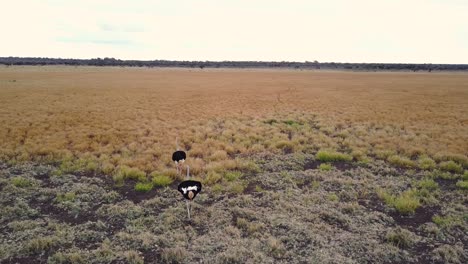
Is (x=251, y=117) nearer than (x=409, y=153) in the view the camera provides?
No

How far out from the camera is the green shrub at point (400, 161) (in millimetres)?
12384

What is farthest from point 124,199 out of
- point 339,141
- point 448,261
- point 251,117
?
point 251,117

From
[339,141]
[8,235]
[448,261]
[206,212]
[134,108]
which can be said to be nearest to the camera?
[448,261]

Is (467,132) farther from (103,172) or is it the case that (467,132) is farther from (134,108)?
(134,108)

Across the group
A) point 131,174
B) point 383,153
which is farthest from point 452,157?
point 131,174

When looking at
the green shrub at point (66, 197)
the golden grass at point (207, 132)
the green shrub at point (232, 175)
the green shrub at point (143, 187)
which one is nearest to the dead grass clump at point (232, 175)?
the green shrub at point (232, 175)

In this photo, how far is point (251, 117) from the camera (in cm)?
2416

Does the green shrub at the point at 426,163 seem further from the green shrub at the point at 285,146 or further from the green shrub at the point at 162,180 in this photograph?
the green shrub at the point at 162,180

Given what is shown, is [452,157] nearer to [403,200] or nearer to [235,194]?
[403,200]

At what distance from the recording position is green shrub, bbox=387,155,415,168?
1238cm

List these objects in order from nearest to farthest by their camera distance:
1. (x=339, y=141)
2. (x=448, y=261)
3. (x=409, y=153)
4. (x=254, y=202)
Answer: (x=448, y=261), (x=254, y=202), (x=409, y=153), (x=339, y=141)

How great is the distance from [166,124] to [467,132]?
650 inches

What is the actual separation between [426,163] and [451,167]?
2.62 ft

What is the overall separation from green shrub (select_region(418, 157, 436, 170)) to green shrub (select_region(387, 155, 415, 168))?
310 mm
